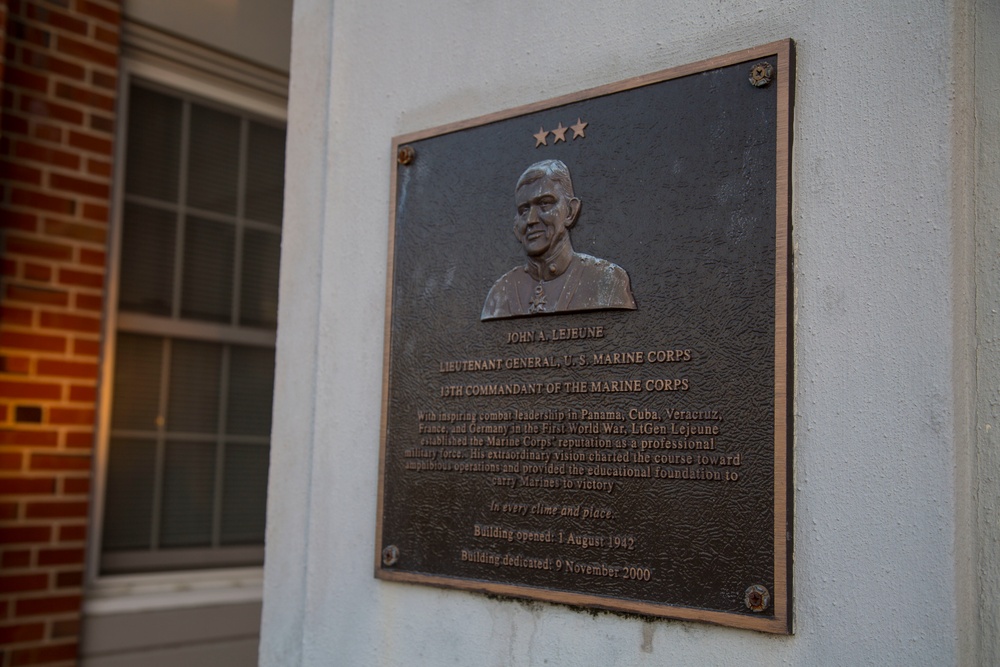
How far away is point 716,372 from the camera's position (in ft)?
8.27

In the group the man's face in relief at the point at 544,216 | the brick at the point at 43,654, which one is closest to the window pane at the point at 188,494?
the brick at the point at 43,654

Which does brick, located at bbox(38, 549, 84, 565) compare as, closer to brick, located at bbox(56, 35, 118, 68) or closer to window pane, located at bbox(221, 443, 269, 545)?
window pane, located at bbox(221, 443, 269, 545)

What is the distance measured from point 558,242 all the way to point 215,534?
10.7ft

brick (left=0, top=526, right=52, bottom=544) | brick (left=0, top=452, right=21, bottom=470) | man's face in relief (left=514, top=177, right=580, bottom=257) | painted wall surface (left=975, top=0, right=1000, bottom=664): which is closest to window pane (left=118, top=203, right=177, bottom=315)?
brick (left=0, top=452, right=21, bottom=470)

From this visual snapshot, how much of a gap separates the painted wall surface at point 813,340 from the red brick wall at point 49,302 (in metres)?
1.50

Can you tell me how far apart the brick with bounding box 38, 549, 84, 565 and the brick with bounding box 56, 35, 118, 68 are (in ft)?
7.93

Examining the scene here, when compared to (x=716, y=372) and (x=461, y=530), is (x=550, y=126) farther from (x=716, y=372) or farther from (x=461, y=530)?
(x=461, y=530)

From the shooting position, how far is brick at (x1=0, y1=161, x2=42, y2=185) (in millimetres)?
4273

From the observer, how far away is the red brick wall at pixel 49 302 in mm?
4211

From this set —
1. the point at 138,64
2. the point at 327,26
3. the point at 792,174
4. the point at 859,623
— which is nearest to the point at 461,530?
the point at 859,623

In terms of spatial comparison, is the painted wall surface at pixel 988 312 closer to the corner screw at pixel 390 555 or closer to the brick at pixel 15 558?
the corner screw at pixel 390 555

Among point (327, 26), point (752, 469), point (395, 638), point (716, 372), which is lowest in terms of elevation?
point (395, 638)

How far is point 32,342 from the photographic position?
169 inches

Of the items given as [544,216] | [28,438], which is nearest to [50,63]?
[28,438]
